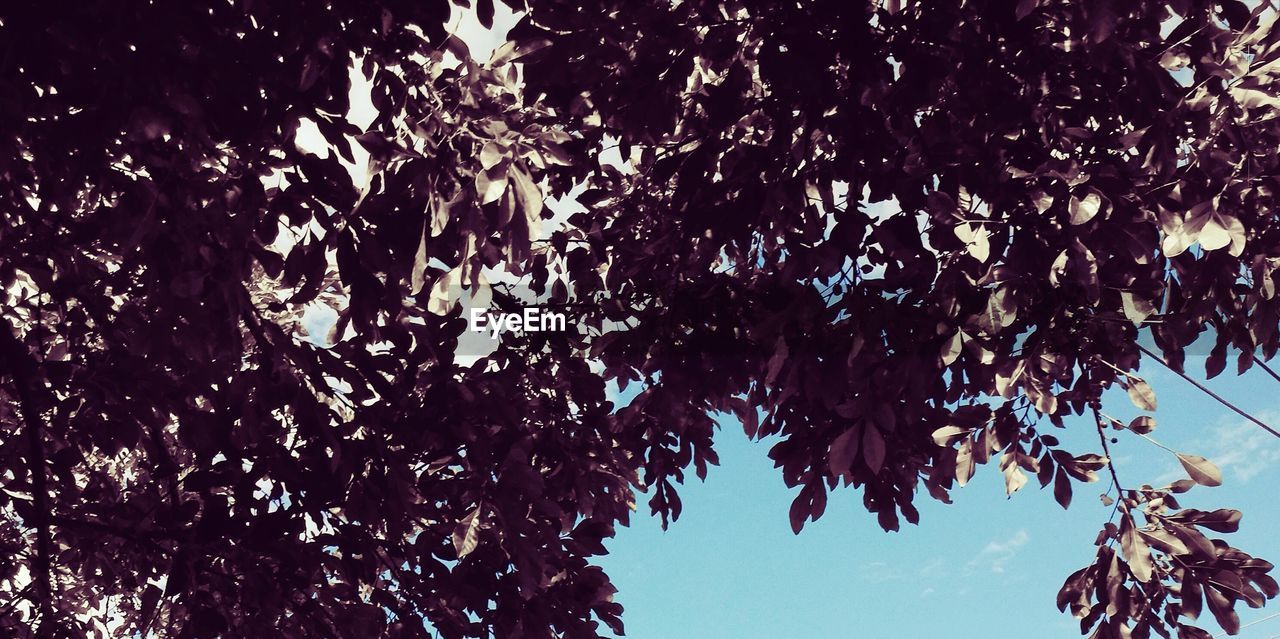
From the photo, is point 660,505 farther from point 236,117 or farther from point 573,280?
point 236,117

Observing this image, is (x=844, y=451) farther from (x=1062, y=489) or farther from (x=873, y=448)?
(x=1062, y=489)

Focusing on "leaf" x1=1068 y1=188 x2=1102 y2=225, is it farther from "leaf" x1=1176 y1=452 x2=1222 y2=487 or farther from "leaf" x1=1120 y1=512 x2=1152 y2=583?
"leaf" x1=1120 y1=512 x2=1152 y2=583

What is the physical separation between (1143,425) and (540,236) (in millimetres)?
1979

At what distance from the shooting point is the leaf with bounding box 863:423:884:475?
2.68m

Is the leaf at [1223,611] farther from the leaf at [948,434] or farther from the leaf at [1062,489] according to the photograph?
the leaf at [948,434]

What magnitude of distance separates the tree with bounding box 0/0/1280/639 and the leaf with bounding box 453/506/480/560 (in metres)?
0.01

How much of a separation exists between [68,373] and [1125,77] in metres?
4.07

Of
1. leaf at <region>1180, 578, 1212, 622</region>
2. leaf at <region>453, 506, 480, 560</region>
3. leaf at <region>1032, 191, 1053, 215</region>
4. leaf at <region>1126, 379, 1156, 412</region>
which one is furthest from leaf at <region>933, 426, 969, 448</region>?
leaf at <region>453, 506, 480, 560</region>

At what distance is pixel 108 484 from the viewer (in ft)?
14.6

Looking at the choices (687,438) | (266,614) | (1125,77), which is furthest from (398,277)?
(1125,77)

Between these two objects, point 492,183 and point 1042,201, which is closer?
point 492,183

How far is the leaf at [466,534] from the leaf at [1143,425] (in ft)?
6.87

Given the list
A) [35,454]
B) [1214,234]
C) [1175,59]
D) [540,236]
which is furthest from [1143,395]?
[35,454]

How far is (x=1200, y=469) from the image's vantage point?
2967mm
